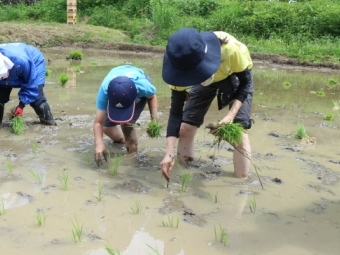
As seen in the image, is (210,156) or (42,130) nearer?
(210,156)

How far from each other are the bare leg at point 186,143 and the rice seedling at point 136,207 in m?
0.99

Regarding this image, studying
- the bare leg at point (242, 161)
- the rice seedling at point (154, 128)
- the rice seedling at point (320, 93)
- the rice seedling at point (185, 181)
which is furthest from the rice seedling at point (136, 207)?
the rice seedling at point (320, 93)

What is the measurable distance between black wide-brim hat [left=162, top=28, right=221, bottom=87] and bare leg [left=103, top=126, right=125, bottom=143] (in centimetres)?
144

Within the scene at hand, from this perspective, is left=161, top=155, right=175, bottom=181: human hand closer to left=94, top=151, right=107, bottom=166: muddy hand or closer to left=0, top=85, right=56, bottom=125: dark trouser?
left=94, top=151, right=107, bottom=166: muddy hand

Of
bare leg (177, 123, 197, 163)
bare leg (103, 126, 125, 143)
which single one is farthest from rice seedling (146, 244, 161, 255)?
bare leg (103, 126, 125, 143)

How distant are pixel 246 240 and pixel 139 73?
1.83m

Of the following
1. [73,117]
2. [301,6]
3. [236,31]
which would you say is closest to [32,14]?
[236,31]

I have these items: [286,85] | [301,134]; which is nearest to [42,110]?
[301,134]

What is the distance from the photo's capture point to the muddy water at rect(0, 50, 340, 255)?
8.41 feet

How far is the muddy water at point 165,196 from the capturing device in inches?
101

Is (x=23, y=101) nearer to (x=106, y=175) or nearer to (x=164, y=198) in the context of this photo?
(x=106, y=175)

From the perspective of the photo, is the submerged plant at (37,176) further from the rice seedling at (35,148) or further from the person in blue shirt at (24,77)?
the person in blue shirt at (24,77)

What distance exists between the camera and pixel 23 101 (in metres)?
4.73

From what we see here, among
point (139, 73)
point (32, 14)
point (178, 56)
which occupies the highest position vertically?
point (178, 56)
